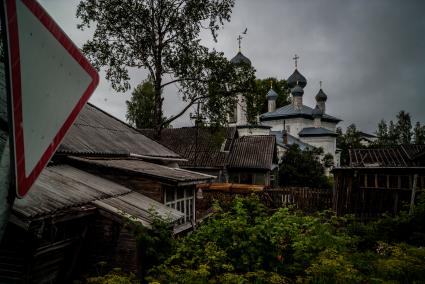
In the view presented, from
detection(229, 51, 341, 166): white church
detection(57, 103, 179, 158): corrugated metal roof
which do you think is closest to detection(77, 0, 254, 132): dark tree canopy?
detection(57, 103, 179, 158): corrugated metal roof

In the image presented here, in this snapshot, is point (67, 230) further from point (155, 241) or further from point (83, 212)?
point (155, 241)

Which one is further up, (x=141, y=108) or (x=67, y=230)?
(x=141, y=108)

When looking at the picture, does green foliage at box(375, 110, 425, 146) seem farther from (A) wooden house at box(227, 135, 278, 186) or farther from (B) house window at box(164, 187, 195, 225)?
(B) house window at box(164, 187, 195, 225)

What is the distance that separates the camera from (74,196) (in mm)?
6336

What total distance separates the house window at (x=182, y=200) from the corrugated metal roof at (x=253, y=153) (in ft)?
52.9

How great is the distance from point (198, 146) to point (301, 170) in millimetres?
10669

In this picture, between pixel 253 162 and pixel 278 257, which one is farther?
pixel 253 162

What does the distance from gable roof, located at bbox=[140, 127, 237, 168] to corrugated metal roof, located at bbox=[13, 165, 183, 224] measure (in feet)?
62.1

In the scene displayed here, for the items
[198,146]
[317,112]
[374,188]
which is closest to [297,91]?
[317,112]

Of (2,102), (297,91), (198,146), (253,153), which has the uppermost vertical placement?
(297,91)

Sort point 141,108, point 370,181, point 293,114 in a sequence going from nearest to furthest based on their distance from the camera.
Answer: point 370,181, point 141,108, point 293,114

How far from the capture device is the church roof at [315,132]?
49.2 metres

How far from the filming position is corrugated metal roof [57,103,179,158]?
10.1 m

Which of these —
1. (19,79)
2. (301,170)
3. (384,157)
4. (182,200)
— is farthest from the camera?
(301,170)
